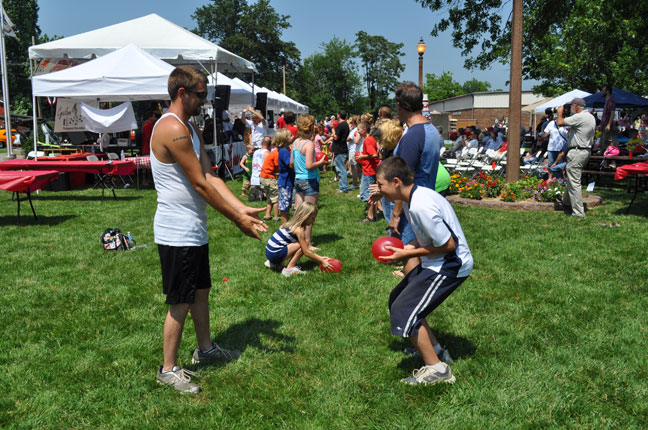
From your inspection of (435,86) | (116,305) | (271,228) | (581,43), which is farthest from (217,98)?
(435,86)

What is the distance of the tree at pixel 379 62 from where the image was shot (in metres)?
88.6

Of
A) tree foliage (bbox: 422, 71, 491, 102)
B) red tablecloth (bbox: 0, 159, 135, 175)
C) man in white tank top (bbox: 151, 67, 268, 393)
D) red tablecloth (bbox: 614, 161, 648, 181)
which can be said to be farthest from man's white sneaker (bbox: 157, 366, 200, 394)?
tree foliage (bbox: 422, 71, 491, 102)

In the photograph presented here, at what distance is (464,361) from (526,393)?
545mm

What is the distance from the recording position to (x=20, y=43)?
226ft

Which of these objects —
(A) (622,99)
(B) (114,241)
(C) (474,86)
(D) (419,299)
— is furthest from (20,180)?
(C) (474,86)

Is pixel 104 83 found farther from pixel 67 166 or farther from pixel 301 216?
pixel 301 216

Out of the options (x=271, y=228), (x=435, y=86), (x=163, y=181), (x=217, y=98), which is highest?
(x=435, y=86)

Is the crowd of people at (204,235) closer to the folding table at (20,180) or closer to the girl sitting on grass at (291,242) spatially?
the girl sitting on grass at (291,242)

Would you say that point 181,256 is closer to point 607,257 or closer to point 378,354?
point 378,354

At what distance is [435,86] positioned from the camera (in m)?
119

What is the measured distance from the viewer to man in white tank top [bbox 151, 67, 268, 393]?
10.3 feet

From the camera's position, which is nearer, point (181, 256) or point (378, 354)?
point (181, 256)

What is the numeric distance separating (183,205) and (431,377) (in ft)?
6.56

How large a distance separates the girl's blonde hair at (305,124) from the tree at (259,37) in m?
63.2
